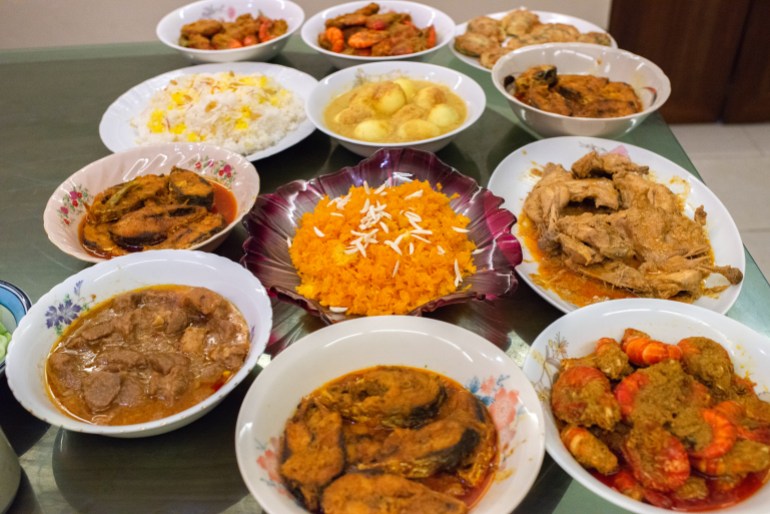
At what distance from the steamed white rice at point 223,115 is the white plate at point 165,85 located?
0.15ft

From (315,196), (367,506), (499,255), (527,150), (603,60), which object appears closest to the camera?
(367,506)

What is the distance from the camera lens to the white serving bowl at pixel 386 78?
91.7 inches

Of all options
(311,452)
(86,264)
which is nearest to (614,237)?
(311,452)

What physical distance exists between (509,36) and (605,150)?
4.27 ft

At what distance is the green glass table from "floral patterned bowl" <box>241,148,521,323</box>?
16 cm

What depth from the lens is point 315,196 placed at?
2.16 metres

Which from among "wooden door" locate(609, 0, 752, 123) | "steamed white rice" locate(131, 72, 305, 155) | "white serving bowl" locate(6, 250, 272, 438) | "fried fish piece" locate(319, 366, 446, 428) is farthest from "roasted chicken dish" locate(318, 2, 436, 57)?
"wooden door" locate(609, 0, 752, 123)

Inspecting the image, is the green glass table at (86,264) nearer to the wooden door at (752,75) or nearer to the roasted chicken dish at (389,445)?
the roasted chicken dish at (389,445)

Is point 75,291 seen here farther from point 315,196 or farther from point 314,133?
point 314,133

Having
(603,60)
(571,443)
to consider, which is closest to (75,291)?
(571,443)

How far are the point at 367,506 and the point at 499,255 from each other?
3.06ft

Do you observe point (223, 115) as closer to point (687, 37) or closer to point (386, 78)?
point (386, 78)

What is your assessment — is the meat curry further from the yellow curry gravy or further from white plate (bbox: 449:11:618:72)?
white plate (bbox: 449:11:618:72)

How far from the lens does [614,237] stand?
6.41 feet
